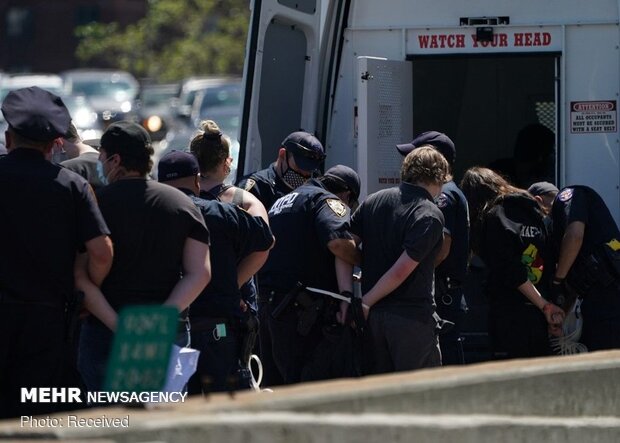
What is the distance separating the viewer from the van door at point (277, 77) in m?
8.29

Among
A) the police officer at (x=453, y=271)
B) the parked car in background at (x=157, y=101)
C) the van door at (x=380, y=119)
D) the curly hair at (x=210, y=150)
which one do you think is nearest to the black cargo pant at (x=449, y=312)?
the police officer at (x=453, y=271)

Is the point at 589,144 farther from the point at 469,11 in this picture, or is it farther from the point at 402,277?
the point at 402,277

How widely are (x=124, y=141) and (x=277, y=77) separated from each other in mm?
3012

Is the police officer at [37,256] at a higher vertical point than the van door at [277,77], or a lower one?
lower

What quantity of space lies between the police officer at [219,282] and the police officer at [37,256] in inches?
33.3

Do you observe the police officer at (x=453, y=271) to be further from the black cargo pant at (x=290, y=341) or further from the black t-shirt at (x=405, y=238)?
the black cargo pant at (x=290, y=341)

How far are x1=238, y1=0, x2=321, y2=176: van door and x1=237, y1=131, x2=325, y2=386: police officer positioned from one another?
2.09ft

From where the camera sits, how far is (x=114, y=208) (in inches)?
219

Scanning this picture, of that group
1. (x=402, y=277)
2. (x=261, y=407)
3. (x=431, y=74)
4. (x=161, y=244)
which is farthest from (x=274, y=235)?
(x=431, y=74)

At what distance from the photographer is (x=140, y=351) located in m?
4.17

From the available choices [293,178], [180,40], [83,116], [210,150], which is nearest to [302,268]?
[293,178]

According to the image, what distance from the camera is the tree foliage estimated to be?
43750 mm

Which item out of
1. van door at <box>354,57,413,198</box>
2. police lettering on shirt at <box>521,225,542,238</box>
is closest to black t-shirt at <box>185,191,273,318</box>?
police lettering on shirt at <box>521,225,542,238</box>

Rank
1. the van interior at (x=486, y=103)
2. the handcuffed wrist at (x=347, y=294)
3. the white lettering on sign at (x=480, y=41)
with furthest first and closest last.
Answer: the van interior at (x=486, y=103), the white lettering on sign at (x=480, y=41), the handcuffed wrist at (x=347, y=294)
